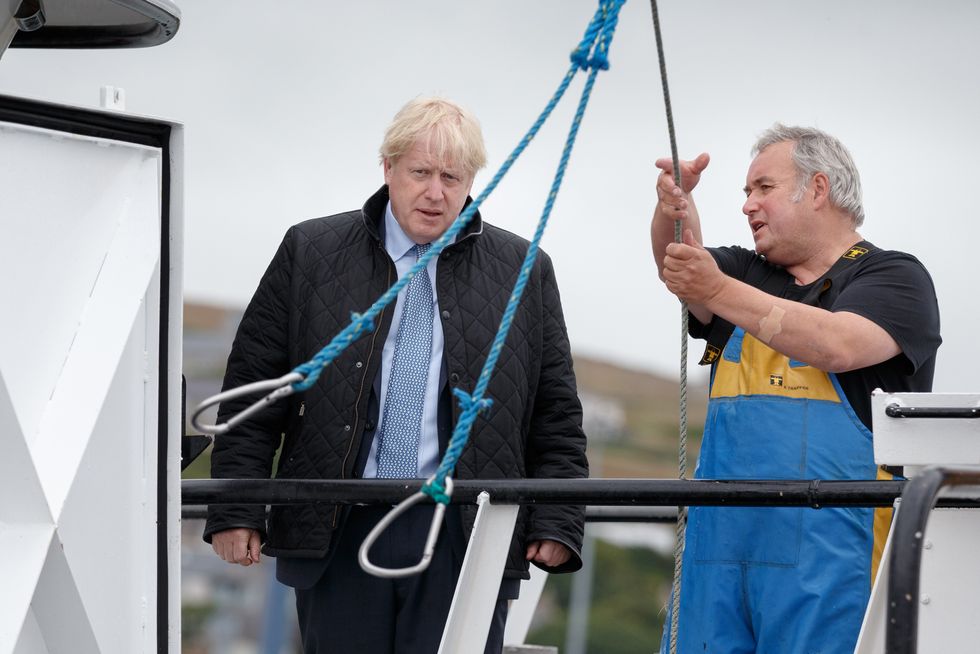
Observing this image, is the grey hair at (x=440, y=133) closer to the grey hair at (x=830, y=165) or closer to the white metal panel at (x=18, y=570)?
the grey hair at (x=830, y=165)

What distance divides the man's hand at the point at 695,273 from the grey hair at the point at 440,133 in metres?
0.58

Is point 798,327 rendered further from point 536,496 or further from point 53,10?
point 53,10

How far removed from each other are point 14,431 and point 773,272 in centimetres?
201

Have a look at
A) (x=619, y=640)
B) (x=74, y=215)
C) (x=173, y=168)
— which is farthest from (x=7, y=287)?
(x=619, y=640)

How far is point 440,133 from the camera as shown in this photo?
3.47m

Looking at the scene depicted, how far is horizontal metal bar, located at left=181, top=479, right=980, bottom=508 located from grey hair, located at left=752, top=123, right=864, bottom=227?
3.16 ft

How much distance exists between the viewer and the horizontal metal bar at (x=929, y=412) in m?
2.52

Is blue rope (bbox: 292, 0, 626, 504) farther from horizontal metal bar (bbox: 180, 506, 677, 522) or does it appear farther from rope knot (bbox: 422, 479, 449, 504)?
horizontal metal bar (bbox: 180, 506, 677, 522)

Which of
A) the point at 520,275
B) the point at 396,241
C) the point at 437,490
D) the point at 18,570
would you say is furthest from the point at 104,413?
the point at 396,241

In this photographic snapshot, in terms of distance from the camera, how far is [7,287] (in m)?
2.32

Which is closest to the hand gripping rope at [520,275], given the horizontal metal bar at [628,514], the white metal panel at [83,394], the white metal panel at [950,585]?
the white metal panel at [83,394]

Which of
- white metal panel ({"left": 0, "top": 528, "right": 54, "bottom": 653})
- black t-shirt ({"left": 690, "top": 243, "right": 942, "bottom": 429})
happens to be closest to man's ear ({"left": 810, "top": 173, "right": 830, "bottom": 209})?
black t-shirt ({"left": 690, "top": 243, "right": 942, "bottom": 429})

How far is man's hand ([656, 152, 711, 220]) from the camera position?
3.52 m

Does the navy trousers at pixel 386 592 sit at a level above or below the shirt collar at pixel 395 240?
below
